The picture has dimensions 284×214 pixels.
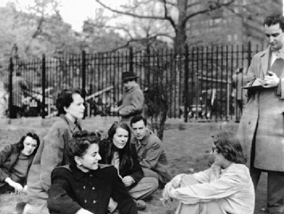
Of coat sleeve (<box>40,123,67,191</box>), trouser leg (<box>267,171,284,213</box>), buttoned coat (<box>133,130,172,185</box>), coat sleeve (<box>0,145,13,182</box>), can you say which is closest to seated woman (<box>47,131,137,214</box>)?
coat sleeve (<box>40,123,67,191</box>)

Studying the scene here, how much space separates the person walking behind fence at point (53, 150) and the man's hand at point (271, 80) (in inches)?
72.2

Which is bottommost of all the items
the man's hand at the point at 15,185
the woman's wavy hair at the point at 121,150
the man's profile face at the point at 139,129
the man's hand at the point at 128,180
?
the man's hand at the point at 15,185

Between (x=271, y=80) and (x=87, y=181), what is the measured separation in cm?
191

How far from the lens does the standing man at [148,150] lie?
502 centimetres

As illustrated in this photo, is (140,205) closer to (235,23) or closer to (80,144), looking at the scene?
(80,144)

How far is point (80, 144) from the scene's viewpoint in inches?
131

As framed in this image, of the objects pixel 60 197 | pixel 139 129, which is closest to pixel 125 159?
pixel 139 129

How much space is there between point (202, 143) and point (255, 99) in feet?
16.2

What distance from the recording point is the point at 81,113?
4035 mm

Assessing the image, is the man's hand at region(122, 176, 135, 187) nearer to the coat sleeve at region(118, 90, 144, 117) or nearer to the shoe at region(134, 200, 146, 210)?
the shoe at region(134, 200, 146, 210)

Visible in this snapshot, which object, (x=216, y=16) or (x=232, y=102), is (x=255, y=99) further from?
(x=216, y=16)

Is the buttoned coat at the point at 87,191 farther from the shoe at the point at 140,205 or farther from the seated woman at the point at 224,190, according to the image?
the shoe at the point at 140,205

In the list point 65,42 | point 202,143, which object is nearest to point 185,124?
point 202,143

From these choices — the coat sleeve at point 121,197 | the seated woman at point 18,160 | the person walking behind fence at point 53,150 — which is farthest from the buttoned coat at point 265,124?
the seated woman at point 18,160
